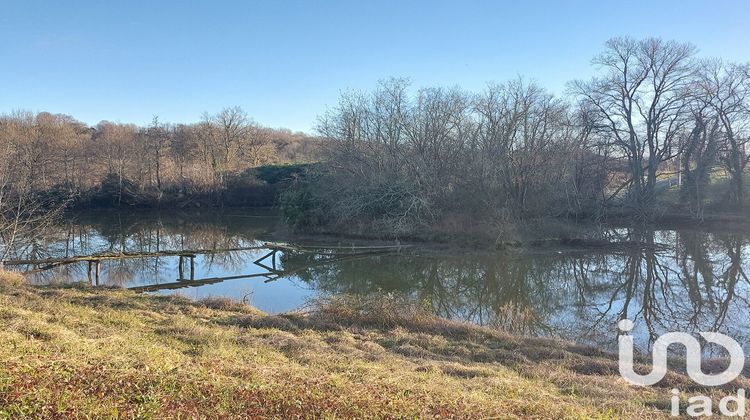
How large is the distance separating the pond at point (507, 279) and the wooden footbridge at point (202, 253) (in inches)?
4.5

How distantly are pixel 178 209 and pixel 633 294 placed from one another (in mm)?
40837

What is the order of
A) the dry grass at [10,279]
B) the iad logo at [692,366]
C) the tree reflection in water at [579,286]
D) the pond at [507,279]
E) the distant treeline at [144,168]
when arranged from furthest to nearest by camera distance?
1. the distant treeline at [144,168]
2. the pond at [507,279]
3. the tree reflection in water at [579,286]
4. the dry grass at [10,279]
5. the iad logo at [692,366]

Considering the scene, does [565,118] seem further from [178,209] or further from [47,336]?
[178,209]

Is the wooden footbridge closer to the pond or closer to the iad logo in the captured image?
the pond

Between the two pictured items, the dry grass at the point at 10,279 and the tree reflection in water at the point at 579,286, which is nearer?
the dry grass at the point at 10,279

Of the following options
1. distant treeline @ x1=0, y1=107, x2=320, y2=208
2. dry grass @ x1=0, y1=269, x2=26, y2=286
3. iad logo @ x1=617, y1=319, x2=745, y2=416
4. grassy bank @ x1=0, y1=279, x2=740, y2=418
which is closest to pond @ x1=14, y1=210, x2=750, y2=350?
iad logo @ x1=617, y1=319, x2=745, y2=416

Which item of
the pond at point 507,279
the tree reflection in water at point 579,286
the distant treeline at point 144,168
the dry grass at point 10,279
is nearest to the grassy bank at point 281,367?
the dry grass at point 10,279

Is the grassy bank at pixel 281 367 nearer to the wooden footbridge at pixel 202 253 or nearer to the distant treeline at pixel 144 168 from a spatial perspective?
the wooden footbridge at pixel 202 253

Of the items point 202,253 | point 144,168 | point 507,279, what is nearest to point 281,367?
point 507,279

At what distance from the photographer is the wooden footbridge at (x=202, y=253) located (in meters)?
15.2

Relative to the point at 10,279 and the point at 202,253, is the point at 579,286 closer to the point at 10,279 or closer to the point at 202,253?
the point at 202,253

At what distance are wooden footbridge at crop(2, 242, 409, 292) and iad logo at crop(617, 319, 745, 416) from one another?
12490 mm

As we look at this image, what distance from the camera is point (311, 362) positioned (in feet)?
19.4

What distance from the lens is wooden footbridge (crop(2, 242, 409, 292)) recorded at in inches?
600
